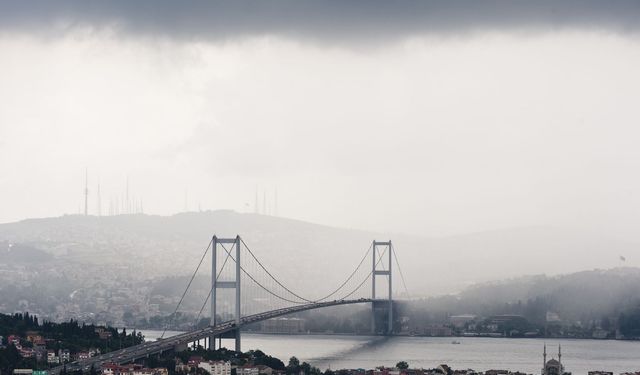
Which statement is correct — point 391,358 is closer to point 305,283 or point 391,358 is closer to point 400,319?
point 400,319

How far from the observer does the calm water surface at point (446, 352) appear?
57.8 metres

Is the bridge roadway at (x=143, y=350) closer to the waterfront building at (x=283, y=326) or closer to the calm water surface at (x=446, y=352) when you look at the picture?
the calm water surface at (x=446, y=352)

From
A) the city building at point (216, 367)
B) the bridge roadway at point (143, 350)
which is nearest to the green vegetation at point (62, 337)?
the bridge roadway at point (143, 350)

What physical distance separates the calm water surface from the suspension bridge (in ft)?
5.15

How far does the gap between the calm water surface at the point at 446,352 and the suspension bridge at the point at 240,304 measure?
1.57 meters

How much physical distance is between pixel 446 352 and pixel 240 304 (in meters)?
9.70

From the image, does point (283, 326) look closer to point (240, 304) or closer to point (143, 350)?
point (240, 304)

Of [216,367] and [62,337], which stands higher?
[62,337]

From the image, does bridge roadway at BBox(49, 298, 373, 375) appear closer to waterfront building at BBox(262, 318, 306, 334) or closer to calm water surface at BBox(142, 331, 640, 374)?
calm water surface at BBox(142, 331, 640, 374)

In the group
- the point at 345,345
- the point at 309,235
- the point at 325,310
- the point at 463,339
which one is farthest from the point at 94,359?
the point at 309,235

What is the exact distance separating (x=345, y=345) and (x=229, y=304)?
3179 centimetres

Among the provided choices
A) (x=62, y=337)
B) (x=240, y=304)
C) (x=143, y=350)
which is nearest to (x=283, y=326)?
(x=240, y=304)

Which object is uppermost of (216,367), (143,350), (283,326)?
(283,326)

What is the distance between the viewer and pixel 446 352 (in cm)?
6694
